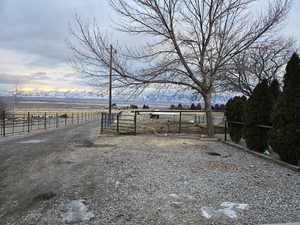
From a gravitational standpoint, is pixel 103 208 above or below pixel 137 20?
below

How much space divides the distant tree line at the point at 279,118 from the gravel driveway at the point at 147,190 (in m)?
0.58

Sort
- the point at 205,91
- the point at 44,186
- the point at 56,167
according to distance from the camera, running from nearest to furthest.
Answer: the point at 44,186 < the point at 56,167 < the point at 205,91

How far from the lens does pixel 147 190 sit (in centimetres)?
374

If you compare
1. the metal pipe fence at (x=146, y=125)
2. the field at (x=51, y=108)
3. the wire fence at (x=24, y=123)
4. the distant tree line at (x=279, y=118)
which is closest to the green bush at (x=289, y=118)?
the distant tree line at (x=279, y=118)

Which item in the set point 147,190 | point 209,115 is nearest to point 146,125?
point 209,115

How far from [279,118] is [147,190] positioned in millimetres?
4171

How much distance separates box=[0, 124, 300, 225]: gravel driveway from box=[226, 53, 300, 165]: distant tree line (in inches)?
22.7

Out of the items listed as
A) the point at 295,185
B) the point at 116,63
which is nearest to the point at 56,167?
the point at 295,185

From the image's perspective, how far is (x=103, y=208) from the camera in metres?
3.09

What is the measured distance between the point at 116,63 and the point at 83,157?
17.1 ft

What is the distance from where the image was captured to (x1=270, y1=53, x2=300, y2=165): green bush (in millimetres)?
5266

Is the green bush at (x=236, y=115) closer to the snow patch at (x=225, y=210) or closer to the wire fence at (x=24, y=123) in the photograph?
the snow patch at (x=225, y=210)

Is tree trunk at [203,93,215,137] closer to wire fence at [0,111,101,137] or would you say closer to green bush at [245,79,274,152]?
green bush at [245,79,274,152]

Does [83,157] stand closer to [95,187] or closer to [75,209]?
[95,187]
